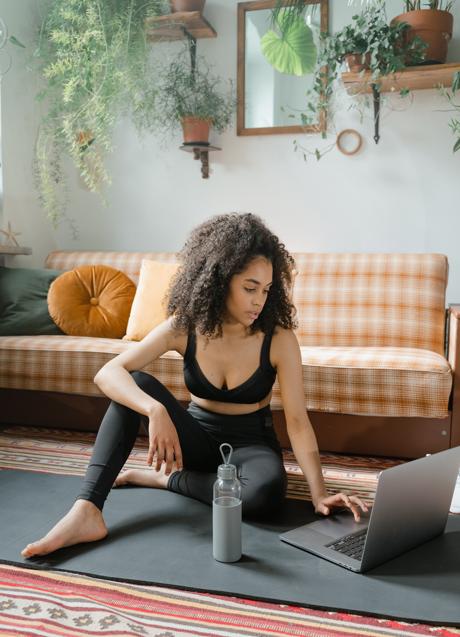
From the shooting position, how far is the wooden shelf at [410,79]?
2.76m

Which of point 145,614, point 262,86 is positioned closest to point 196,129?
point 262,86

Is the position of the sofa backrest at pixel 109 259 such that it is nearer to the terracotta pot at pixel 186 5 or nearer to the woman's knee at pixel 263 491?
the terracotta pot at pixel 186 5

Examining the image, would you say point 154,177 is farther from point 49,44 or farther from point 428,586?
point 428,586

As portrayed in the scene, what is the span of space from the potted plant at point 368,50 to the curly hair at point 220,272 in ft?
4.55

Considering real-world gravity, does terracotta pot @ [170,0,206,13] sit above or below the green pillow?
above

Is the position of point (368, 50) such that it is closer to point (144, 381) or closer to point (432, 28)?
point (432, 28)

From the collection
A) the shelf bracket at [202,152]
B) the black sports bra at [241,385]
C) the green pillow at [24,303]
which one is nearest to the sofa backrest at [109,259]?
the green pillow at [24,303]

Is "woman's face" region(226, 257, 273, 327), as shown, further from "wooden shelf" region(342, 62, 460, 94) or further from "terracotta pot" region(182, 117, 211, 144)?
"terracotta pot" region(182, 117, 211, 144)

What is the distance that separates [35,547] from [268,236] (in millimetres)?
992

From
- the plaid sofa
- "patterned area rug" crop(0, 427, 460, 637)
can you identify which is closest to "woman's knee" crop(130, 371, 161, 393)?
"patterned area rug" crop(0, 427, 460, 637)

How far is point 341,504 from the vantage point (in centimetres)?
161

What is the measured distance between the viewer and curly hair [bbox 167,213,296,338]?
175 cm

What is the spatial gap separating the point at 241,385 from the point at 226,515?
18.4 inches

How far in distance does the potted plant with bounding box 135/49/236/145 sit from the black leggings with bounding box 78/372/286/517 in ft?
5.92
